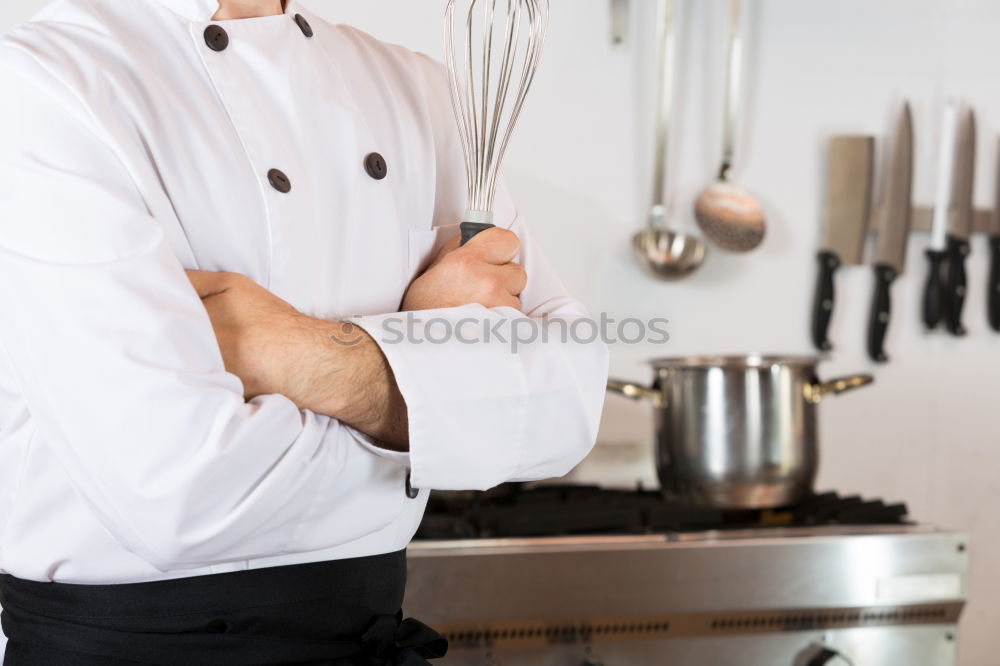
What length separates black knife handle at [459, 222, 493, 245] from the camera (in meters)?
0.71

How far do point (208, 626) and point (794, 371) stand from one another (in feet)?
3.03

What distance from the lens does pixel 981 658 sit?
1838 mm

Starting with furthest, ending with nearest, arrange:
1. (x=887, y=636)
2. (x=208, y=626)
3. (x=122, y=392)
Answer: (x=887, y=636) < (x=208, y=626) < (x=122, y=392)

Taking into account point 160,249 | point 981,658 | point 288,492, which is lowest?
point 981,658

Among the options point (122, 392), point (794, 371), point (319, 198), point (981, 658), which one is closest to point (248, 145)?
point (319, 198)

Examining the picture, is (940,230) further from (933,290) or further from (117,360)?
(117,360)

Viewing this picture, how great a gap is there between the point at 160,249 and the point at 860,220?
143cm

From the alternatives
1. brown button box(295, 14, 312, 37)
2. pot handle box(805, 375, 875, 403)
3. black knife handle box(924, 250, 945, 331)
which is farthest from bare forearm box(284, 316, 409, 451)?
black knife handle box(924, 250, 945, 331)

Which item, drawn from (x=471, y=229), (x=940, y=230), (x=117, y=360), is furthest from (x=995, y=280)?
(x=117, y=360)

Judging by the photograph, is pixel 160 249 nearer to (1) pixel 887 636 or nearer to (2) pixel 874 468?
(1) pixel 887 636

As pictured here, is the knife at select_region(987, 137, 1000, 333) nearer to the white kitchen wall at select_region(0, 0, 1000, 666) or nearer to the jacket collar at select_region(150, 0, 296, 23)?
the white kitchen wall at select_region(0, 0, 1000, 666)

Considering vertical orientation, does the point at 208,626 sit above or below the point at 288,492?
below

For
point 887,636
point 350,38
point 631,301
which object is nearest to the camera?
Result: point 350,38

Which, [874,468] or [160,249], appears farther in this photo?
[874,468]
